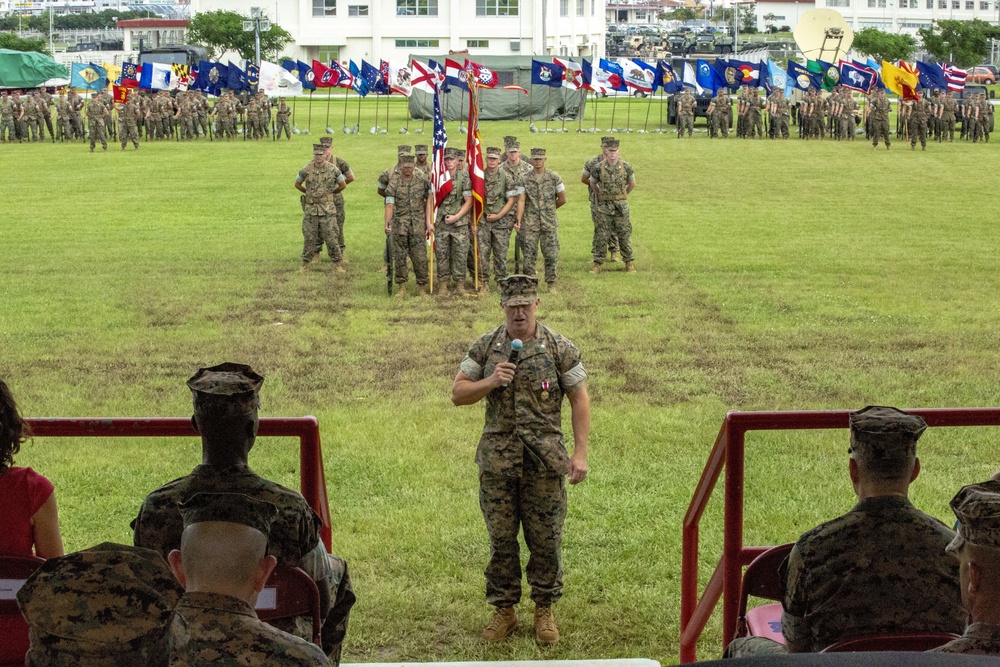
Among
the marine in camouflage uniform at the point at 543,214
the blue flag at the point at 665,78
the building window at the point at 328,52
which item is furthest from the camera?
the building window at the point at 328,52

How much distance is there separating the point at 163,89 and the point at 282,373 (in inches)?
1428

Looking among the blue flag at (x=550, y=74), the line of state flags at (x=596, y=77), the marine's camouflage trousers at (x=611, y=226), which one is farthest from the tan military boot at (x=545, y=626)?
the blue flag at (x=550, y=74)

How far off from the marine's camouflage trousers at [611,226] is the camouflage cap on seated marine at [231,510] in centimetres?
1411

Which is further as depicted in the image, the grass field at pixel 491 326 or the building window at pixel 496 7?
the building window at pixel 496 7

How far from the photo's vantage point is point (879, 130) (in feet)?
127

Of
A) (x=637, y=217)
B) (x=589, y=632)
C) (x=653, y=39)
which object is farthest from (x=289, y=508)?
(x=653, y=39)

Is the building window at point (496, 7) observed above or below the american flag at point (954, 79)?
above

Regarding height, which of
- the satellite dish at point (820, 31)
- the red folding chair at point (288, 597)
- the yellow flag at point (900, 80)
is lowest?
the red folding chair at point (288, 597)

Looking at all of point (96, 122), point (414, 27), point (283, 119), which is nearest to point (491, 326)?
point (96, 122)

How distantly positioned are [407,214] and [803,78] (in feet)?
107

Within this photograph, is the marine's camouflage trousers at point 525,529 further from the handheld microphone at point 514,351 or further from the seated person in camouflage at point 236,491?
the seated person in camouflage at point 236,491

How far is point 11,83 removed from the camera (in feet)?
168

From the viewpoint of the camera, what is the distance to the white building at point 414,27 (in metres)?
83.2

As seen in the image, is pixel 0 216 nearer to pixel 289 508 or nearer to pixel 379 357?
pixel 379 357
